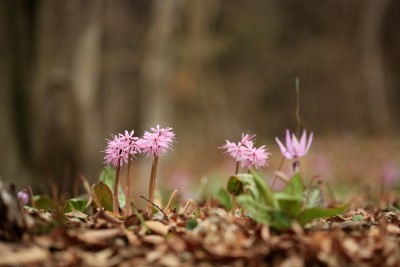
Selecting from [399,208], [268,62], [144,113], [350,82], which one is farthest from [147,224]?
[268,62]

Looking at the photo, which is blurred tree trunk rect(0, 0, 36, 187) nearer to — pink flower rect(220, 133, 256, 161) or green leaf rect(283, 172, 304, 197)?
pink flower rect(220, 133, 256, 161)

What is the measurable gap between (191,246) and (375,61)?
56.6ft

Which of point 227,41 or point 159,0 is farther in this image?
point 227,41

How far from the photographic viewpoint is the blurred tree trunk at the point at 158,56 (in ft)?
38.9

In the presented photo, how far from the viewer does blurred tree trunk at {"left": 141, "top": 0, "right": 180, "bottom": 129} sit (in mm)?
11852

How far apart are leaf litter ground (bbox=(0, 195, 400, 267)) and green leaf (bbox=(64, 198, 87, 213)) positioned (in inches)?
19.0

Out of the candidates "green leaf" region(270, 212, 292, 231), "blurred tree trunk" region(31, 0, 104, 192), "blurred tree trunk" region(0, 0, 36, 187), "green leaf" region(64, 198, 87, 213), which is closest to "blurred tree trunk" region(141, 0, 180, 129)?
"blurred tree trunk" region(31, 0, 104, 192)

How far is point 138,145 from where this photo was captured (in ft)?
7.61

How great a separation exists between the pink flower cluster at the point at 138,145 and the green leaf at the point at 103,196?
9.6 inches

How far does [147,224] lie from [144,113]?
1044 cm

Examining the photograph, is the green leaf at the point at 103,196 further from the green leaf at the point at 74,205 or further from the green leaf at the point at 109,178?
the green leaf at the point at 109,178

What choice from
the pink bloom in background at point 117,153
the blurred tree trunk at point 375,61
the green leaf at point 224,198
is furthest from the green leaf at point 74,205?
the blurred tree trunk at point 375,61

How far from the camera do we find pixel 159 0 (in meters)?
12.3

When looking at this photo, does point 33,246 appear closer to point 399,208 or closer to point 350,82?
point 399,208
